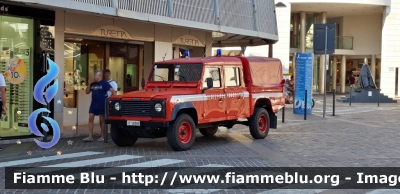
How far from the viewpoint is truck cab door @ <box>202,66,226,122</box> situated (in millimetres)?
12391

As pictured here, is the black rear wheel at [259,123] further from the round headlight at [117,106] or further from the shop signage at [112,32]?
the shop signage at [112,32]

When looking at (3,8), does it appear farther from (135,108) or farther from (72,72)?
(72,72)

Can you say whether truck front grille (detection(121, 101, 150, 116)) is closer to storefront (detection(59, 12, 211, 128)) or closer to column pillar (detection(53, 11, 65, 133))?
column pillar (detection(53, 11, 65, 133))

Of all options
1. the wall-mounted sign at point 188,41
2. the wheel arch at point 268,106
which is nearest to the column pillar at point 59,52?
the wheel arch at point 268,106

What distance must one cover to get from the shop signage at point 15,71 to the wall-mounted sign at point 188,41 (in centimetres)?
667

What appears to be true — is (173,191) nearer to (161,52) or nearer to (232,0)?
(161,52)

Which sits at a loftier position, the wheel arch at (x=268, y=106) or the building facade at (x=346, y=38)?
the building facade at (x=346, y=38)

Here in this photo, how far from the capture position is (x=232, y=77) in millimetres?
13375

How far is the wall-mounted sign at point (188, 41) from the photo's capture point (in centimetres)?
1918

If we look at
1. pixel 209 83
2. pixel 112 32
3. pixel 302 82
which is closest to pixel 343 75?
pixel 302 82

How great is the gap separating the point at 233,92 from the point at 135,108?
2.75 meters

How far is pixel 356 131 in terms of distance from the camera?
1683 cm

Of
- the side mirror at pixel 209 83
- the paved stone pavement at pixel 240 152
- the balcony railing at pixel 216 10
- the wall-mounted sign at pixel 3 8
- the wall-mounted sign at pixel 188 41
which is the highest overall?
the balcony railing at pixel 216 10

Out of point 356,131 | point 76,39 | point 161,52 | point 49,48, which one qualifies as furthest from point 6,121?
point 356,131
